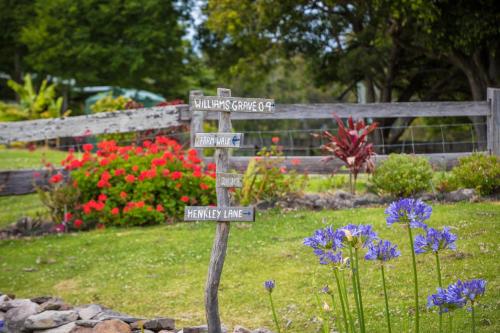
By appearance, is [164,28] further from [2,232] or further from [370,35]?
[2,232]

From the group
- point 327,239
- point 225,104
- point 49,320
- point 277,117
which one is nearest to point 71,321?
point 49,320

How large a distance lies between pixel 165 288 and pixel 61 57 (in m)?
26.3

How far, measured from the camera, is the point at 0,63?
127ft

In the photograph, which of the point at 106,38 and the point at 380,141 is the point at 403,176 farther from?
the point at 106,38

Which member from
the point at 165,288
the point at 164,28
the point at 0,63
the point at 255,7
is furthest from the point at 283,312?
the point at 0,63

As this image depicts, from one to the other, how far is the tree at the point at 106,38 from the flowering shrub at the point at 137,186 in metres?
20.2

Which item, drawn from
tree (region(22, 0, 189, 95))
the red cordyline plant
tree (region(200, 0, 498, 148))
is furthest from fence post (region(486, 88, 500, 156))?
tree (region(22, 0, 189, 95))

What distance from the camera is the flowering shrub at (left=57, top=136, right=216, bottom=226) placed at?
1015cm

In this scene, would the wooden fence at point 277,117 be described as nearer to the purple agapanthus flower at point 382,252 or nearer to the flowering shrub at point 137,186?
the flowering shrub at point 137,186

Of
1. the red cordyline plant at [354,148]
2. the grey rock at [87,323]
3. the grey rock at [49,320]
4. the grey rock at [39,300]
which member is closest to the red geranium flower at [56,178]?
the red cordyline plant at [354,148]

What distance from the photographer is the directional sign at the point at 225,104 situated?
486 centimetres

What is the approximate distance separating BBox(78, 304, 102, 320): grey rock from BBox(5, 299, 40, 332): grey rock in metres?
0.41

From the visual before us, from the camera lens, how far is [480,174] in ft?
32.2

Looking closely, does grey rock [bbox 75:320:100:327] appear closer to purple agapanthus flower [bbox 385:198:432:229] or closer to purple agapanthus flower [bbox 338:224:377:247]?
purple agapanthus flower [bbox 338:224:377:247]
